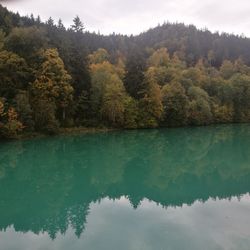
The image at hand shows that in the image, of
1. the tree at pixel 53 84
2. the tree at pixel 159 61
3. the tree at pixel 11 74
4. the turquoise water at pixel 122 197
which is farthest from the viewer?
the tree at pixel 159 61

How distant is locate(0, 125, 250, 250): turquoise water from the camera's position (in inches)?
531

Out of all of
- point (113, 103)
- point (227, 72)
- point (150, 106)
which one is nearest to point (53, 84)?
point (113, 103)

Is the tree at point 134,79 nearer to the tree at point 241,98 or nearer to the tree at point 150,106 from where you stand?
the tree at point 150,106

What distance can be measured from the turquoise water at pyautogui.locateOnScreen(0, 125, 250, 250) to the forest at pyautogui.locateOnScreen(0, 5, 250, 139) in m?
6.36

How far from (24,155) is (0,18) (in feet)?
116

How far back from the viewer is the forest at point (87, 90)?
138 ft

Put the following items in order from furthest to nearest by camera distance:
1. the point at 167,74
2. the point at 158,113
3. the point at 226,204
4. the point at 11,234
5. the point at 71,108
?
the point at 167,74, the point at 158,113, the point at 71,108, the point at 226,204, the point at 11,234

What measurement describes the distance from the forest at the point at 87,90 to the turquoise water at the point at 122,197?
20.9 ft

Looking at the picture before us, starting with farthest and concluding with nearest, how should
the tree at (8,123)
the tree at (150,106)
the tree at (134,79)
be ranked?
the tree at (134,79) < the tree at (150,106) < the tree at (8,123)

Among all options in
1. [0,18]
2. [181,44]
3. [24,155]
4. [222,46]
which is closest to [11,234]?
[24,155]

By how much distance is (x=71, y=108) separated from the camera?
48094 millimetres

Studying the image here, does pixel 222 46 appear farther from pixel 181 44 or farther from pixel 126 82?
pixel 126 82

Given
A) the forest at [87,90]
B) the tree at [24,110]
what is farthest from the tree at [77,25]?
the tree at [24,110]

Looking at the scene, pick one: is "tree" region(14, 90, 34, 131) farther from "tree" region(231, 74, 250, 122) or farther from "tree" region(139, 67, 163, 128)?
"tree" region(231, 74, 250, 122)
